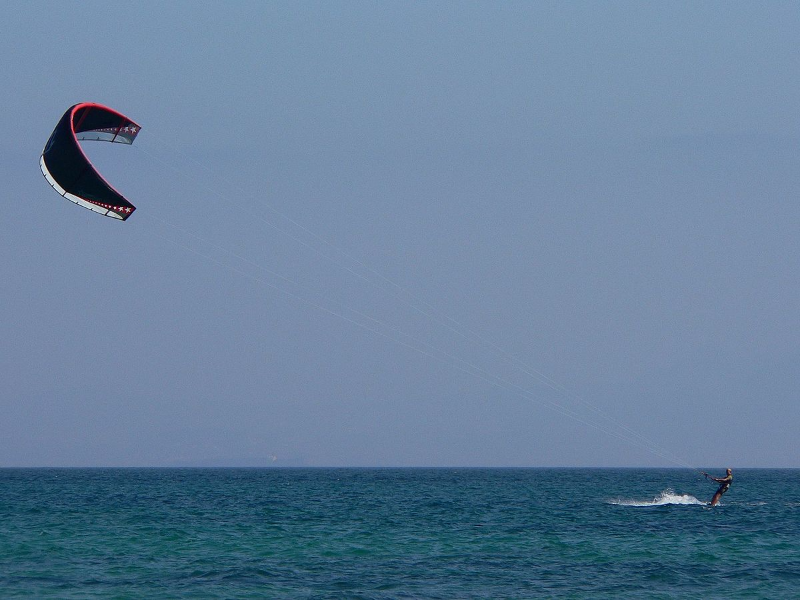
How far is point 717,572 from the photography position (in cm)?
3078

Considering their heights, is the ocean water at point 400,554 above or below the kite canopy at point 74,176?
below

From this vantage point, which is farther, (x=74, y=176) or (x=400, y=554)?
(x=400, y=554)

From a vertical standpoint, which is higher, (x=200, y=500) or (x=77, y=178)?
(x=77, y=178)

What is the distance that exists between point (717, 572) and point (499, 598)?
8.48 metres

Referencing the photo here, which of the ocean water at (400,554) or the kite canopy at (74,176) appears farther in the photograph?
the kite canopy at (74,176)

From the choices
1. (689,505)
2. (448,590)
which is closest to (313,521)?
(448,590)

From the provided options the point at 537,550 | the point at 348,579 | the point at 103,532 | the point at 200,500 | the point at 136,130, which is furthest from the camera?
the point at 200,500

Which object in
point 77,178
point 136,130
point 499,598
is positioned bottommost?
point 499,598

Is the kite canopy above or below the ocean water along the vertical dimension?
above

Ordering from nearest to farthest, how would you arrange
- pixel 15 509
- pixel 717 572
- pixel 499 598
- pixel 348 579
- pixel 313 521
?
pixel 499 598, pixel 348 579, pixel 717 572, pixel 313 521, pixel 15 509

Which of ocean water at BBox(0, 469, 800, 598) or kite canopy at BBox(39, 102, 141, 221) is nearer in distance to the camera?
ocean water at BBox(0, 469, 800, 598)

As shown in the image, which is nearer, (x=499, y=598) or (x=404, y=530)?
(x=499, y=598)

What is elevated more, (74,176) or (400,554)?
(74,176)

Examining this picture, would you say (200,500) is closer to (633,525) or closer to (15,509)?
(15,509)
